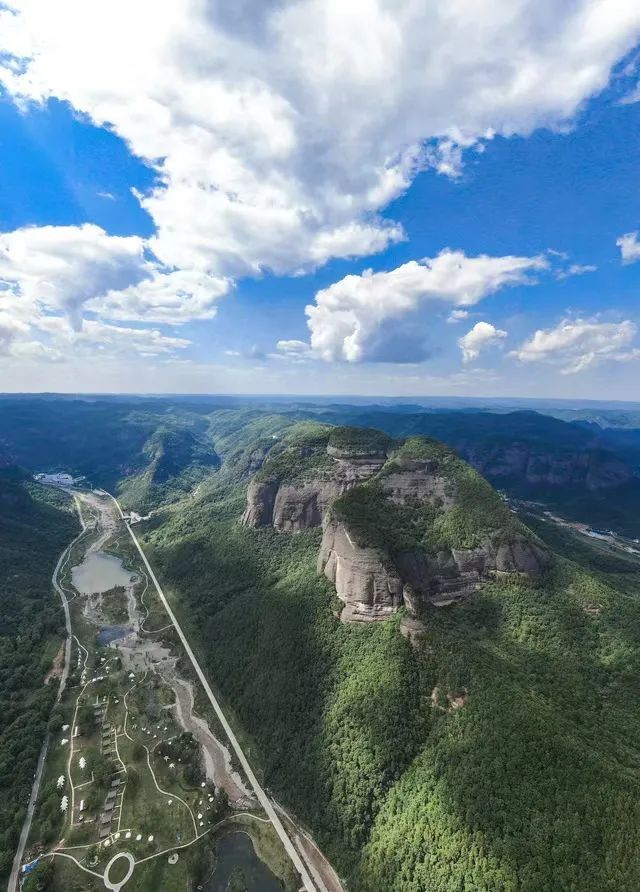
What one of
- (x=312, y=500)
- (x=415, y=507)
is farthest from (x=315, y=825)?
(x=312, y=500)

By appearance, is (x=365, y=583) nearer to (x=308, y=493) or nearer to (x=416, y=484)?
(x=416, y=484)

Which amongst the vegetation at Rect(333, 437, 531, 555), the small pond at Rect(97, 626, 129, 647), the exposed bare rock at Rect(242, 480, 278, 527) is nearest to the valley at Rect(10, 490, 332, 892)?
the small pond at Rect(97, 626, 129, 647)

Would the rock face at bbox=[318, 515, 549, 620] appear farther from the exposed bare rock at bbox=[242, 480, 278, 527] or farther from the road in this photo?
the road

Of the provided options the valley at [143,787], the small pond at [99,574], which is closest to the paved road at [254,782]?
the valley at [143,787]

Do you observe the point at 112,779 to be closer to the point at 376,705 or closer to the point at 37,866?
the point at 37,866

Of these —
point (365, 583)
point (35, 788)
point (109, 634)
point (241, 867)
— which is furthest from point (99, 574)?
point (241, 867)

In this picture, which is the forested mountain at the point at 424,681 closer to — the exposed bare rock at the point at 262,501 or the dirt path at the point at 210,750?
the dirt path at the point at 210,750
